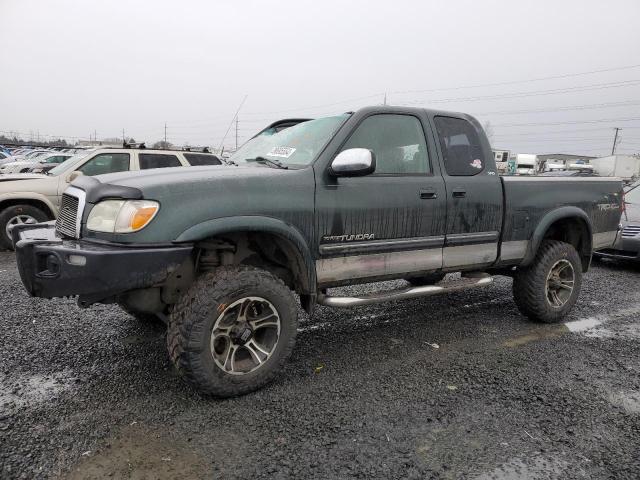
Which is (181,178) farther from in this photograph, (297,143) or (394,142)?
(394,142)

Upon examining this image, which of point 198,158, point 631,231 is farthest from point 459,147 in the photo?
point 198,158

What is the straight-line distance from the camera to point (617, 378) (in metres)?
3.41

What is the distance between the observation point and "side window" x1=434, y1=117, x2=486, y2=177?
389 cm

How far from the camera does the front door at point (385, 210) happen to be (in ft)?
10.6

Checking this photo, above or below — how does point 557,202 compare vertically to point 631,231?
above

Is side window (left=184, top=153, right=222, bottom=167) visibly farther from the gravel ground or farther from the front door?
the front door

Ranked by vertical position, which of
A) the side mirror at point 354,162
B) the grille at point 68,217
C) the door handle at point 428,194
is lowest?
the grille at point 68,217

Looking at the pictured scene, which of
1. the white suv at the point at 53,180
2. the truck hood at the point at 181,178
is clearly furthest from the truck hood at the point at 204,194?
the white suv at the point at 53,180

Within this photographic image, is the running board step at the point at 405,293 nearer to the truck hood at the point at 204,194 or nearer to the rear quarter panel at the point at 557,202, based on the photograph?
the rear quarter panel at the point at 557,202

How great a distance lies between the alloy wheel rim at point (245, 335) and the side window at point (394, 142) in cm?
134

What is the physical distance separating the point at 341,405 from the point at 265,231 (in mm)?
1206

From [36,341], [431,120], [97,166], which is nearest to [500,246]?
[431,120]

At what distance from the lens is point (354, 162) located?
3049 mm

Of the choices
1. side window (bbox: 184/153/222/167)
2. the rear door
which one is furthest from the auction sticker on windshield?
side window (bbox: 184/153/222/167)
